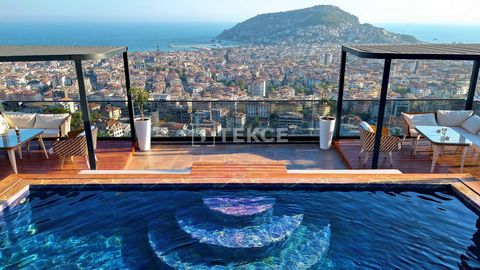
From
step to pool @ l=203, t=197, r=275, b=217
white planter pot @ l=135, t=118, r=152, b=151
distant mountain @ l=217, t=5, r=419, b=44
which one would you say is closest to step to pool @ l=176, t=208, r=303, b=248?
step to pool @ l=203, t=197, r=275, b=217

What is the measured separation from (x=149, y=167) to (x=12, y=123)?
3.13m

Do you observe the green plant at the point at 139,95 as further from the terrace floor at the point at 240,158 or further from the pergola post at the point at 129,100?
the terrace floor at the point at 240,158

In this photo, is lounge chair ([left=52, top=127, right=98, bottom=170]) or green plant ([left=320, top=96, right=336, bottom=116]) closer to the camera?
lounge chair ([left=52, top=127, right=98, bottom=170])

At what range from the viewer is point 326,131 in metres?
7.41

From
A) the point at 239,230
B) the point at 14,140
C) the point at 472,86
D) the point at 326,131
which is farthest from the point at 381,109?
the point at 14,140

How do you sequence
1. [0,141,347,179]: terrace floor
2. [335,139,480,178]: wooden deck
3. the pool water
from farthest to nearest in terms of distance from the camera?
[0,141,347,179]: terrace floor, [335,139,480,178]: wooden deck, the pool water

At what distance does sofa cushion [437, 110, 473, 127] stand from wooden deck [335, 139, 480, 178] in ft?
1.75

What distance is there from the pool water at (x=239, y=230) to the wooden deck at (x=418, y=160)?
4.60 feet

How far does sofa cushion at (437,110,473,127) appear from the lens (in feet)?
23.9

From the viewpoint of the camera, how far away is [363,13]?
23891mm

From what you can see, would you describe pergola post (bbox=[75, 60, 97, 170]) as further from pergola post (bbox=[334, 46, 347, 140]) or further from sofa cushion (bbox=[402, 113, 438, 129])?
sofa cushion (bbox=[402, 113, 438, 129])

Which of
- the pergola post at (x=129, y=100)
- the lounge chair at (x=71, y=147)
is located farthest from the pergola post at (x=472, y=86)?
the lounge chair at (x=71, y=147)

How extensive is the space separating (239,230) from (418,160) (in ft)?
13.7

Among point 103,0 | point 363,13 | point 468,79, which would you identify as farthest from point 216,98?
point 103,0
